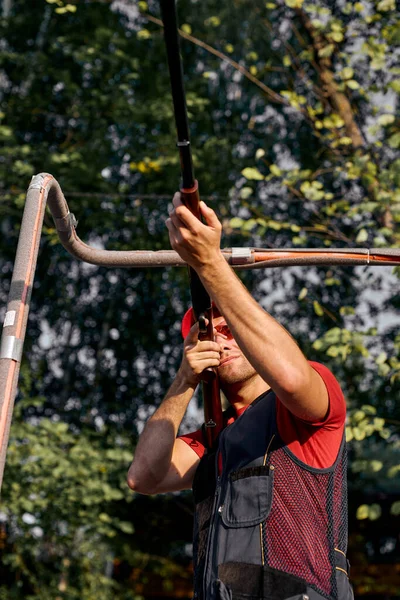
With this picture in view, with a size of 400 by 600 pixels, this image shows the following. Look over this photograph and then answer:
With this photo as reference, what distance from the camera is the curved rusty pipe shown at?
214 cm

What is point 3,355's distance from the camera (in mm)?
2096

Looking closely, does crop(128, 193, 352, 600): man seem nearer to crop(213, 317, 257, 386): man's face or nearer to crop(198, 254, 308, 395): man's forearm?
crop(198, 254, 308, 395): man's forearm

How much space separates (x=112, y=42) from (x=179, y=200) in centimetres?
1052

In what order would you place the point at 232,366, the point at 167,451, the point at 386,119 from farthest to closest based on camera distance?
the point at 386,119 < the point at 167,451 < the point at 232,366

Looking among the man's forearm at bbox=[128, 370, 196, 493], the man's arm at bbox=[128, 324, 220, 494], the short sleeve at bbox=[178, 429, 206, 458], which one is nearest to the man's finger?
the man's arm at bbox=[128, 324, 220, 494]

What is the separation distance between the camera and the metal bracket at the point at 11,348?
2.10 meters

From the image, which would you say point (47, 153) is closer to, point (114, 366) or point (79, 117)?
point (79, 117)

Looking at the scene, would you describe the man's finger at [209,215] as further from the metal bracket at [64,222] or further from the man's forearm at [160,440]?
the man's forearm at [160,440]

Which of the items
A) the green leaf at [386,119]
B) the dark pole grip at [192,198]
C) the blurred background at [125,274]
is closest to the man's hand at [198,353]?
the dark pole grip at [192,198]

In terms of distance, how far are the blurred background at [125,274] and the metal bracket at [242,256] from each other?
6881 mm

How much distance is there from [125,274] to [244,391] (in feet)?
34.7

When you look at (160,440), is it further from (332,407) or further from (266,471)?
(332,407)

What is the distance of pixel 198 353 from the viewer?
2.78 metres

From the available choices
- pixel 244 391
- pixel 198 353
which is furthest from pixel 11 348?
pixel 244 391
